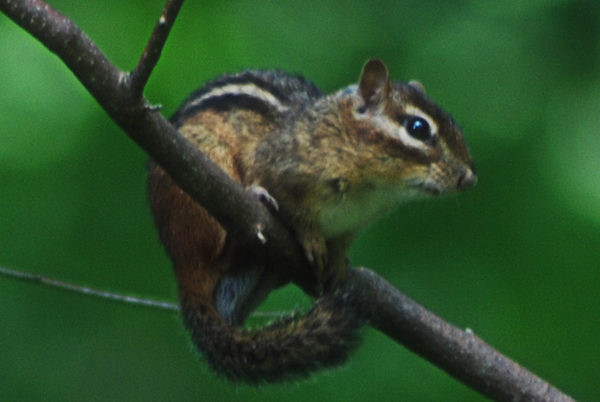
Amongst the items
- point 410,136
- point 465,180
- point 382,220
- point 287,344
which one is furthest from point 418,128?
point 382,220

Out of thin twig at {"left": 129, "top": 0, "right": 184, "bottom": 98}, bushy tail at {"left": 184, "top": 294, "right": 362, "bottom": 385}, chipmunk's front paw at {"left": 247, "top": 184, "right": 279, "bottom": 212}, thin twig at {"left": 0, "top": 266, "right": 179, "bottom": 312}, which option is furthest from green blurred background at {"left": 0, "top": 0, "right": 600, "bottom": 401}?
thin twig at {"left": 129, "top": 0, "right": 184, "bottom": 98}

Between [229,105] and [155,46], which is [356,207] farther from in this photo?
[155,46]

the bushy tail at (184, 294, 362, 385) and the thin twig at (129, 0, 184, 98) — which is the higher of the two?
the thin twig at (129, 0, 184, 98)

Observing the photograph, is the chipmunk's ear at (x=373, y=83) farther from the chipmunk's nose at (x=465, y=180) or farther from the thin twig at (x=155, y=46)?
the thin twig at (x=155, y=46)

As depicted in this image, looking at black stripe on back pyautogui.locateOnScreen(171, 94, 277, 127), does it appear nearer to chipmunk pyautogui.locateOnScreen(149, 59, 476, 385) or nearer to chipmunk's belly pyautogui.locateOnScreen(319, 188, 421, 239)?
chipmunk pyautogui.locateOnScreen(149, 59, 476, 385)

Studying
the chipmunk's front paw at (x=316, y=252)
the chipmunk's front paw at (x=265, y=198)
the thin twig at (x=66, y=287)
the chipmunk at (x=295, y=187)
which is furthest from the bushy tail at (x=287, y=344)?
the chipmunk's front paw at (x=265, y=198)

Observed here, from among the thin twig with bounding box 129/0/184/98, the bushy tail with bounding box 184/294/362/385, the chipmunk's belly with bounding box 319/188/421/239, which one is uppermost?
the thin twig with bounding box 129/0/184/98

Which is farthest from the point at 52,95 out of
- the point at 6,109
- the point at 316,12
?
the point at 316,12

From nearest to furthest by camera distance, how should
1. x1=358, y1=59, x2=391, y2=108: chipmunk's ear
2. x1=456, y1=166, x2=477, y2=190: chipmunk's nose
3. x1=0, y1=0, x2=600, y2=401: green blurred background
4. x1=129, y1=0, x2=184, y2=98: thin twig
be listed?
1. x1=129, y1=0, x2=184, y2=98: thin twig
2. x1=456, y1=166, x2=477, y2=190: chipmunk's nose
3. x1=358, y1=59, x2=391, y2=108: chipmunk's ear
4. x1=0, y1=0, x2=600, y2=401: green blurred background
